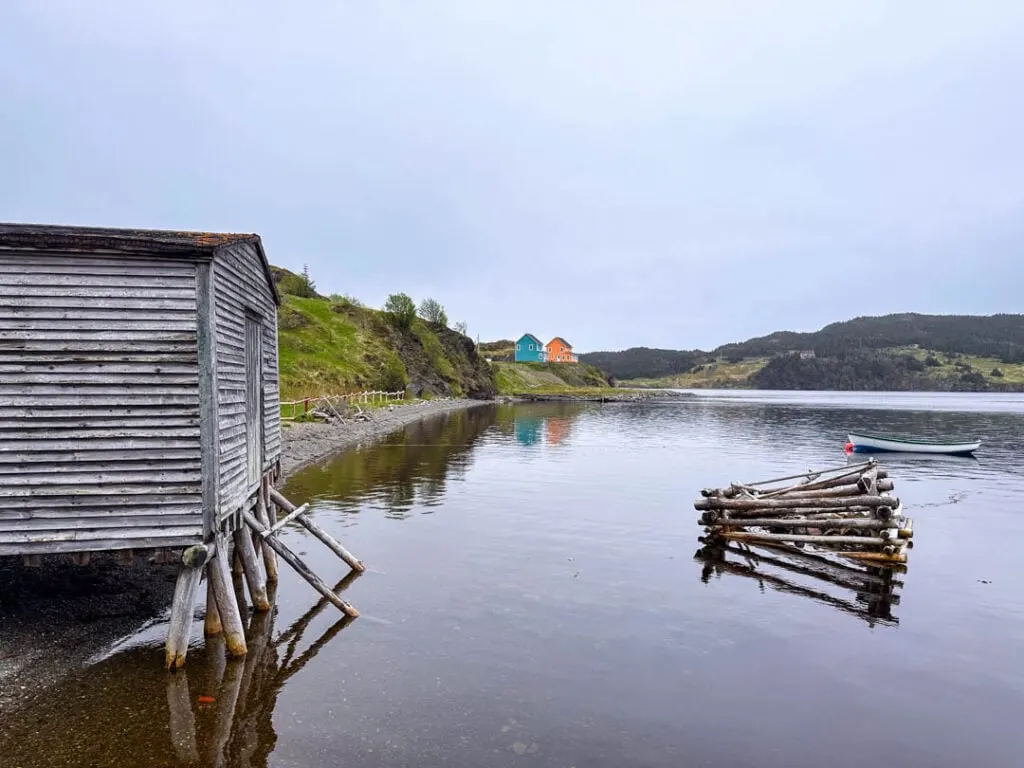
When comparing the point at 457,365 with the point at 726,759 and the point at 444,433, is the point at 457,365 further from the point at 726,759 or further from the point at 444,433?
the point at 726,759

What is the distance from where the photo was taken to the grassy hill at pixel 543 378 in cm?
15362

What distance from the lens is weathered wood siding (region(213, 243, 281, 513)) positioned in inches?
443

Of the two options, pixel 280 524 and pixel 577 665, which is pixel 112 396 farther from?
pixel 577 665

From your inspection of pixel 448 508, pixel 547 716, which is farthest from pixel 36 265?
pixel 448 508

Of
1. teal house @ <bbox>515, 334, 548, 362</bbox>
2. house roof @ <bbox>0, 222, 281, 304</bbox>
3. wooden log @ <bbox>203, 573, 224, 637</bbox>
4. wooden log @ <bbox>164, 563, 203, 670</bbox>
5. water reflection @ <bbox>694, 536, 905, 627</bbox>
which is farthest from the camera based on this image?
teal house @ <bbox>515, 334, 548, 362</bbox>

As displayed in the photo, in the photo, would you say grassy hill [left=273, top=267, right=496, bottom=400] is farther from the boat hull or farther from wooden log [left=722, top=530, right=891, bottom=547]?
wooden log [left=722, top=530, right=891, bottom=547]

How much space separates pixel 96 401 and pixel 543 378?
165 m

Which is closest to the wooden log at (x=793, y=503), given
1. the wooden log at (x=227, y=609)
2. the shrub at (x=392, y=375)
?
the wooden log at (x=227, y=609)

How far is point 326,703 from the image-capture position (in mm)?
10195

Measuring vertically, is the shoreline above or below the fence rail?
below

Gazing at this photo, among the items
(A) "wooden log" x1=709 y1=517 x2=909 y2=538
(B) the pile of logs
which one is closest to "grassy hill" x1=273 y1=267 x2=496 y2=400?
(B) the pile of logs

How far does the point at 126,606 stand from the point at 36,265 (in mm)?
7022

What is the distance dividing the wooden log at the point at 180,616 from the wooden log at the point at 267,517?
170 inches

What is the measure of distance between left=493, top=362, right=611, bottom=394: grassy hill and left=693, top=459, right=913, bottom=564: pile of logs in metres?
123
